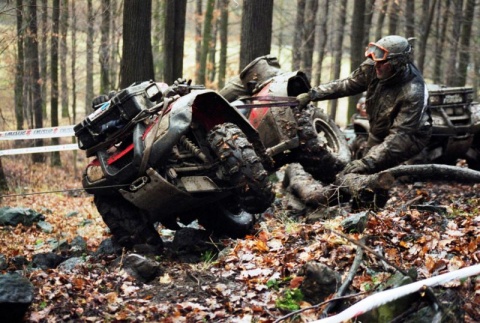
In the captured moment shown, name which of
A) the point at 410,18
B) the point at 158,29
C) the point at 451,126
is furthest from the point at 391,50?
the point at 158,29

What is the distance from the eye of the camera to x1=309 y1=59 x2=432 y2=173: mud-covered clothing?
302 inches

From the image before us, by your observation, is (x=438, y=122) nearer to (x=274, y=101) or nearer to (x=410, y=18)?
(x=274, y=101)

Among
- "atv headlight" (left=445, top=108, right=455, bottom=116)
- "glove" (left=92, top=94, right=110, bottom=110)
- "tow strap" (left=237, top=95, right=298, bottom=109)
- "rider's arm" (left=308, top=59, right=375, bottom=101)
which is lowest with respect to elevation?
"atv headlight" (left=445, top=108, right=455, bottom=116)

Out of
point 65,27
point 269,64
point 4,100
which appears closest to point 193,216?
point 269,64

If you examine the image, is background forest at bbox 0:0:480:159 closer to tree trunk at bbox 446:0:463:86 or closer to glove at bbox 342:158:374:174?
tree trunk at bbox 446:0:463:86

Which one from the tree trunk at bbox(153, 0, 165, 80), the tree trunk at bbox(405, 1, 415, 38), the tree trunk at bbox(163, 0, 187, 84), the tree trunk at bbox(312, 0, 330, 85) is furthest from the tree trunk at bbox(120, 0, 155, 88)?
the tree trunk at bbox(312, 0, 330, 85)

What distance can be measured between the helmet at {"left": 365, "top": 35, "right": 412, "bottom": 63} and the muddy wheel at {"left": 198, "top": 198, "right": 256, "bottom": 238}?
2.53 m

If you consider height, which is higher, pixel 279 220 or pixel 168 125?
pixel 168 125

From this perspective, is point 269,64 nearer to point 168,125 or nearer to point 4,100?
point 168,125

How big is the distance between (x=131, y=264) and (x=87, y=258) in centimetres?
162

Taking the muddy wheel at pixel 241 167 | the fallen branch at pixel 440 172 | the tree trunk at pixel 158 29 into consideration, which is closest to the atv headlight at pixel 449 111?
the fallen branch at pixel 440 172

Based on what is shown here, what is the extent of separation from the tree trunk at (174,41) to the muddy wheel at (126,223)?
7.29 metres

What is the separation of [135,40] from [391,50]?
5230 mm

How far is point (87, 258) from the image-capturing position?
7.20 metres
